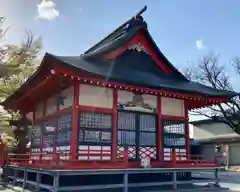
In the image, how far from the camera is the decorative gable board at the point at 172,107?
13602mm

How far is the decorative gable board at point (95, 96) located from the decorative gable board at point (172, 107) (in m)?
2.81

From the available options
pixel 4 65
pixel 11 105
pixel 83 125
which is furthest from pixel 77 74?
pixel 4 65

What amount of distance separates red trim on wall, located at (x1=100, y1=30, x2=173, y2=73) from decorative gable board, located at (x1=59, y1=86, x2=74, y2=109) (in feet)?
8.50

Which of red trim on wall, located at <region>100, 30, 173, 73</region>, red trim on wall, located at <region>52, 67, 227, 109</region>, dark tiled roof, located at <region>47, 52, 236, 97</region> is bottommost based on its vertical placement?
red trim on wall, located at <region>52, 67, 227, 109</region>

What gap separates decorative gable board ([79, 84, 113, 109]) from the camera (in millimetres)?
11578

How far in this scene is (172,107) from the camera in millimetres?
13852

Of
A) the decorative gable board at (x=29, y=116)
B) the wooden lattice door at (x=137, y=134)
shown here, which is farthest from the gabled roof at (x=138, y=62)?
the decorative gable board at (x=29, y=116)

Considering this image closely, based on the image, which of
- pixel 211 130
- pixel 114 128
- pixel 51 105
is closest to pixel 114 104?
pixel 114 128

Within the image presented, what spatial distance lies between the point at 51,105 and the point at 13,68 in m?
6.07

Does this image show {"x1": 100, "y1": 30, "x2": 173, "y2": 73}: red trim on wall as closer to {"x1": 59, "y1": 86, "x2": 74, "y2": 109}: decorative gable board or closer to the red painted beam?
{"x1": 59, "y1": 86, "x2": 74, "y2": 109}: decorative gable board

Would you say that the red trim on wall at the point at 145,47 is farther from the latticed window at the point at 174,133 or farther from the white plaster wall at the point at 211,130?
the white plaster wall at the point at 211,130

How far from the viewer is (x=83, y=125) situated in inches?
451

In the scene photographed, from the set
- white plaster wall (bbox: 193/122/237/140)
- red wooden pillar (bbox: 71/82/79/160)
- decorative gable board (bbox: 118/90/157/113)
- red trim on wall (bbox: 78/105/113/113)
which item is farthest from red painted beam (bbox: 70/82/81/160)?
white plaster wall (bbox: 193/122/237/140)

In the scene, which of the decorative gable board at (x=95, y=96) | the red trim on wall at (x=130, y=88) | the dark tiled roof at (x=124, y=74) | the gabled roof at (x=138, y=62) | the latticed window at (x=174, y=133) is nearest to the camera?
the red trim on wall at (x=130, y=88)
